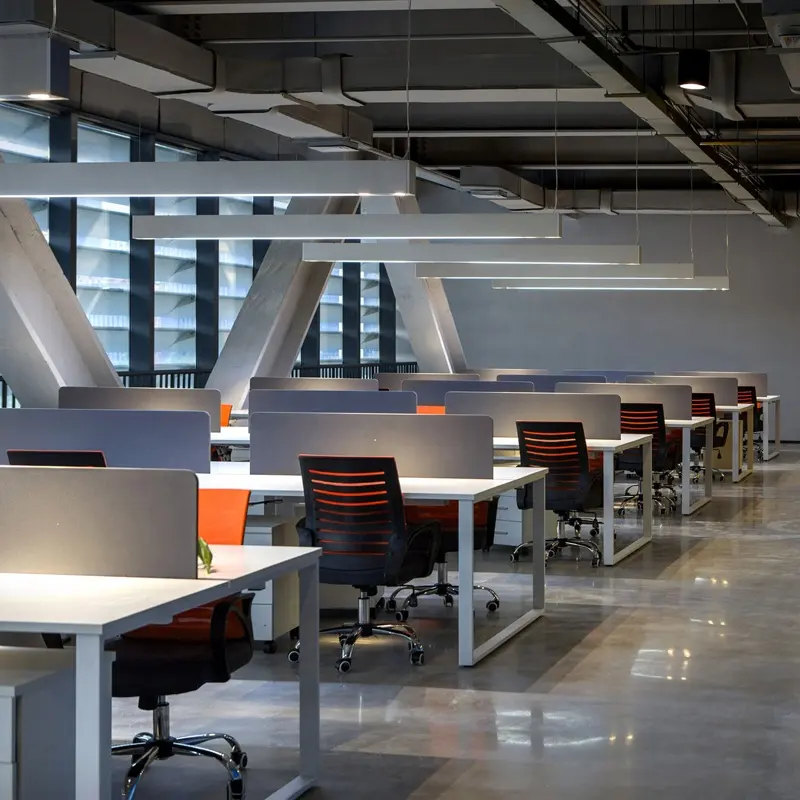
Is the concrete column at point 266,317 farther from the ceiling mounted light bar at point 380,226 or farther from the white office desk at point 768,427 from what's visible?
the white office desk at point 768,427

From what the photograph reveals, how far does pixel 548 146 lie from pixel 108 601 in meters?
11.1

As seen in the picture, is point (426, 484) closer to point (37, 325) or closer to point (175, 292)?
point (37, 325)

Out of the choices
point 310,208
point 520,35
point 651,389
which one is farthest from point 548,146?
point 520,35

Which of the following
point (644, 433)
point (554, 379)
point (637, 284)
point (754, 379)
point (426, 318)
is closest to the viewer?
point (644, 433)

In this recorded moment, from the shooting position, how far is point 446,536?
19.7 ft

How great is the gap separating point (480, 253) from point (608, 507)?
3.03 metres

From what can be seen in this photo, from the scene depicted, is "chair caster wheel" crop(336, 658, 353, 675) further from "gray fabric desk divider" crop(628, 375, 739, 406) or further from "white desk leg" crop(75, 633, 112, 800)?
"gray fabric desk divider" crop(628, 375, 739, 406)

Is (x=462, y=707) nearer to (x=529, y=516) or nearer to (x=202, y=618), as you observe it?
(x=202, y=618)

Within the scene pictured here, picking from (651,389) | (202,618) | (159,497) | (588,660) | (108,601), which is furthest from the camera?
(651,389)

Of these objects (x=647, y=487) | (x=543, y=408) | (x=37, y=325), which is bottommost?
(x=647, y=487)

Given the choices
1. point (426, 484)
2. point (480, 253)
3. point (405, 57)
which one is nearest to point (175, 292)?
point (480, 253)

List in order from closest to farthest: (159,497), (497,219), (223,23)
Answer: (159,497) < (497,219) < (223,23)

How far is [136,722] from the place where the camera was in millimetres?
4473

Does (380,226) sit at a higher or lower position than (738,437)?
higher
